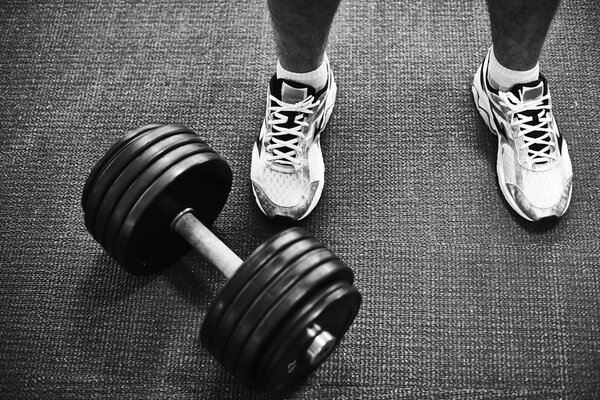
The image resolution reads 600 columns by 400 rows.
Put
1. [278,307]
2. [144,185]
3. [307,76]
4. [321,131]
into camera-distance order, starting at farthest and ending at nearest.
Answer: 1. [321,131]
2. [307,76]
3. [144,185]
4. [278,307]

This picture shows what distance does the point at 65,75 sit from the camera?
4.42ft

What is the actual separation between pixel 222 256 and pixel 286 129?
0.33m

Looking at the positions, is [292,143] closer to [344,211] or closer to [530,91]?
[344,211]

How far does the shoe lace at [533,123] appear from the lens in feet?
3.76

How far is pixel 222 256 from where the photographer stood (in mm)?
938

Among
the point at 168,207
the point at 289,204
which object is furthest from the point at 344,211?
the point at 168,207

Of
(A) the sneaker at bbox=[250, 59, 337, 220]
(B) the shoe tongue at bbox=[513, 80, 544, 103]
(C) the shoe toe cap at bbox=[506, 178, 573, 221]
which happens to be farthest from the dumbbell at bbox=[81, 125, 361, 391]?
(B) the shoe tongue at bbox=[513, 80, 544, 103]

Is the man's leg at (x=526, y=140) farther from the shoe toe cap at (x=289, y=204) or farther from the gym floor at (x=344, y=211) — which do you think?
the shoe toe cap at (x=289, y=204)

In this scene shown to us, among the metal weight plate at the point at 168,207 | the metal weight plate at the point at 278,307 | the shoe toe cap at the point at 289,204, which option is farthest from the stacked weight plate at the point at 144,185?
the metal weight plate at the point at 278,307

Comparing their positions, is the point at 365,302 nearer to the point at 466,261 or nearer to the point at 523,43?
the point at 466,261

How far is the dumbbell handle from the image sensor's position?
926 millimetres

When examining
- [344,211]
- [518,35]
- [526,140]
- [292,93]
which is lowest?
[344,211]

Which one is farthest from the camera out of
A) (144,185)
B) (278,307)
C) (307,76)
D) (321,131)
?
(321,131)

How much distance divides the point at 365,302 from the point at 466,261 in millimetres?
209
